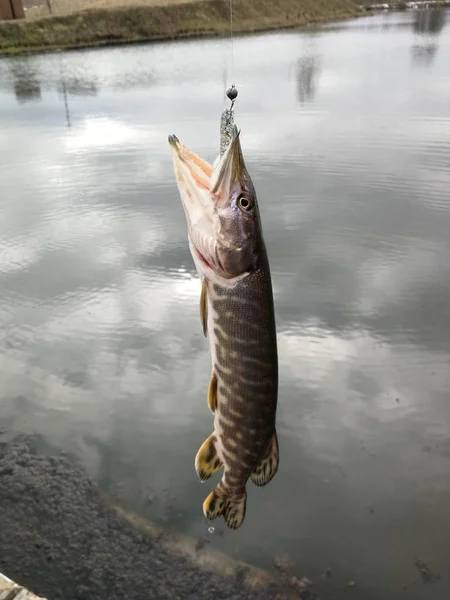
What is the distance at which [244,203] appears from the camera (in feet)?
7.00

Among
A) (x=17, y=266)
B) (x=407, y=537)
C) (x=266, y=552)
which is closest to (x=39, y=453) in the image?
(x=266, y=552)

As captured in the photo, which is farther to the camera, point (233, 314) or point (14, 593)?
point (14, 593)

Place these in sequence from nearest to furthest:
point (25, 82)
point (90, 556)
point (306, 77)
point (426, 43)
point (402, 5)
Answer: point (90, 556) → point (306, 77) → point (25, 82) → point (426, 43) → point (402, 5)

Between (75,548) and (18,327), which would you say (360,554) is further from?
(18,327)

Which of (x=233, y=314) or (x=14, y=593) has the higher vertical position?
(x=233, y=314)

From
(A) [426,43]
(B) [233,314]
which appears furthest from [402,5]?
(B) [233,314]

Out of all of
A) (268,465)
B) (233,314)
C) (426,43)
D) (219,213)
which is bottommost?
(268,465)

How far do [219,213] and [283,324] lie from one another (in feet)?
14.4

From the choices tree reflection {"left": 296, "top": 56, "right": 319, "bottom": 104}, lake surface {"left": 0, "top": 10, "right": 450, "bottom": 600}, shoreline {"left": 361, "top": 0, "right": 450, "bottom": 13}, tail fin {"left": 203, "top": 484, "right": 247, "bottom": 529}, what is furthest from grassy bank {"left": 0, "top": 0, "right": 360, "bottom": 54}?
tail fin {"left": 203, "top": 484, "right": 247, "bottom": 529}

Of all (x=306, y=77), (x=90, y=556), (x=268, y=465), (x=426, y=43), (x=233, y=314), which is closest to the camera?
(x=233, y=314)

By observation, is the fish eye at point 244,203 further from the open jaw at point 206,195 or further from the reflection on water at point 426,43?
the reflection on water at point 426,43

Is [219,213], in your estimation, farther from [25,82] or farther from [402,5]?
[402,5]

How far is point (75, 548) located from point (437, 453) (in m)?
3.00

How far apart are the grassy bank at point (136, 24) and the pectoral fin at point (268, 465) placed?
31.7 metres
